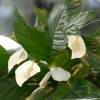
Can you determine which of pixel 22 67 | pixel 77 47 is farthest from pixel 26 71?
pixel 77 47

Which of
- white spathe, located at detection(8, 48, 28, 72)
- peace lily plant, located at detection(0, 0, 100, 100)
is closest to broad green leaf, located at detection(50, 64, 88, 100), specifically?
peace lily plant, located at detection(0, 0, 100, 100)

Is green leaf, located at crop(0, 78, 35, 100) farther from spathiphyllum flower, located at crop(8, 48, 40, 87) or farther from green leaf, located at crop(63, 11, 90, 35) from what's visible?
green leaf, located at crop(63, 11, 90, 35)

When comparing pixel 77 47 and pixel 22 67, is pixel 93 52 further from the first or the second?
pixel 22 67

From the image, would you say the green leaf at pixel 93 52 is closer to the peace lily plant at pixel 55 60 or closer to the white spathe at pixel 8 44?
the peace lily plant at pixel 55 60

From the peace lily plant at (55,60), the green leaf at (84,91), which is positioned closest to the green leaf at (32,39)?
the peace lily plant at (55,60)

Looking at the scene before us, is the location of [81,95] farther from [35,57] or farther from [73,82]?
[35,57]

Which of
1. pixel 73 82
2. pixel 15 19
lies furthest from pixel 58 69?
pixel 15 19

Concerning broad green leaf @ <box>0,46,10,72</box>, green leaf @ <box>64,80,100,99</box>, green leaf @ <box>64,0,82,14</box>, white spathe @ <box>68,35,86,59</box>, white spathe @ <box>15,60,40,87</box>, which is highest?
green leaf @ <box>64,0,82,14</box>
